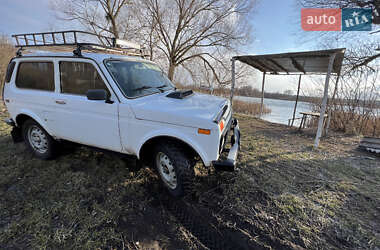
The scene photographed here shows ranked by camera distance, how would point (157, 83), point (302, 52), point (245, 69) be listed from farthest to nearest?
point (245, 69), point (302, 52), point (157, 83)

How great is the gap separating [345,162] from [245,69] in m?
10.8

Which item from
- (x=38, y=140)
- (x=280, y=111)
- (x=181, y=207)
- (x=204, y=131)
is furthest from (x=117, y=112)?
(x=280, y=111)

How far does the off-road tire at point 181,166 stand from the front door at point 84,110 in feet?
2.74

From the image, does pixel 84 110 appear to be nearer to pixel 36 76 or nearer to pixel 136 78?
pixel 136 78

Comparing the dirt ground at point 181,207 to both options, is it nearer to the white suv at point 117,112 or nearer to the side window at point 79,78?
the white suv at point 117,112

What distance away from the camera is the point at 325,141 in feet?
20.1

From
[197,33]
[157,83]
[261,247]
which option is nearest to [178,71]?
[197,33]

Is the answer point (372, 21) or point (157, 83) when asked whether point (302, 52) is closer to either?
point (157, 83)

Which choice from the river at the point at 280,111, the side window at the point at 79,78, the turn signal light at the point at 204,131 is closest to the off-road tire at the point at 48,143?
the side window at the point at 79,78

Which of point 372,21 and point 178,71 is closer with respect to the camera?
point 372,21

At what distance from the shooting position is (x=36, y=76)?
3070mm

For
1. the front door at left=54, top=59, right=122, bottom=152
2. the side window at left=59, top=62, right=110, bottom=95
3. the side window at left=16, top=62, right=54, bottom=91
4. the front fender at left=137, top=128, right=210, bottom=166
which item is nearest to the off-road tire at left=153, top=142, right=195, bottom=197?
the front fender at left=137, top=128, right=210, bottom=166

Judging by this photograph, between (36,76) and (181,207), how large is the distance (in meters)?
3.46

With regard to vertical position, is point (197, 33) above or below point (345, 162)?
above
